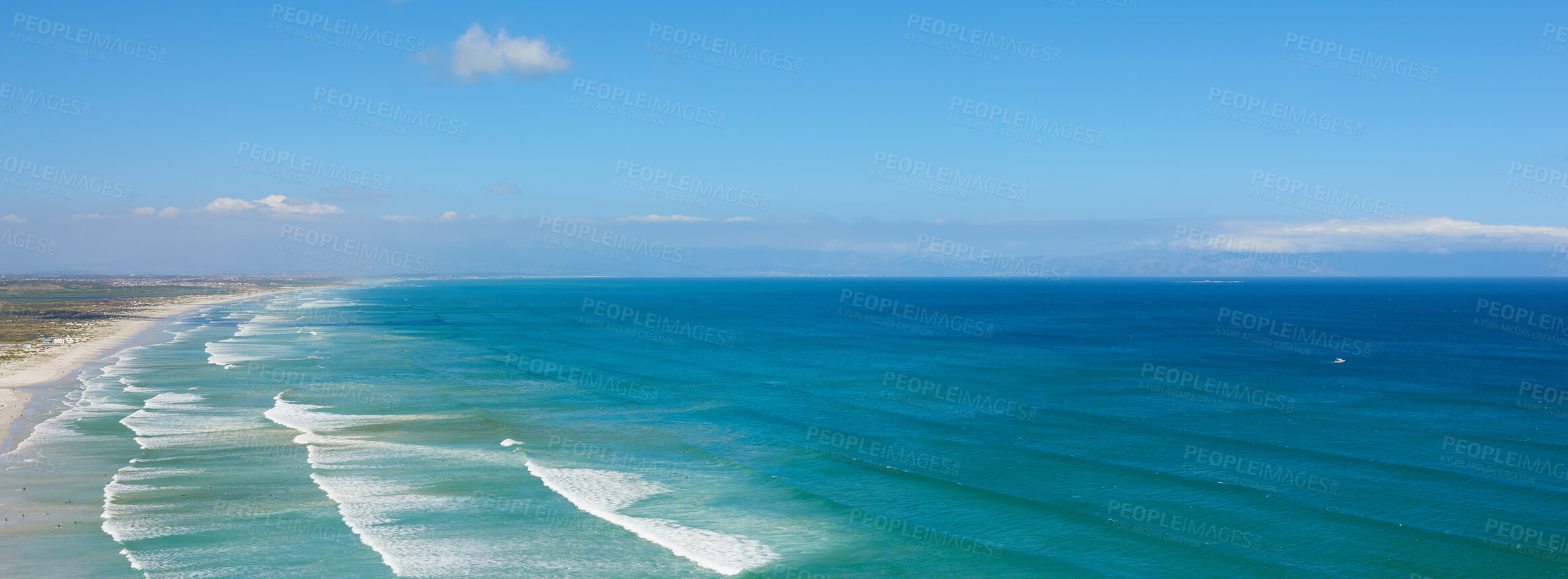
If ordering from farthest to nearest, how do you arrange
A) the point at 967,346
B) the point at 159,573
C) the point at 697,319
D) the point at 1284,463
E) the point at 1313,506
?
1. the point at 697,319
2. the point at 967,346
3. the point at 1284,463
4. the point at 1313,506
5. the point at 159,573

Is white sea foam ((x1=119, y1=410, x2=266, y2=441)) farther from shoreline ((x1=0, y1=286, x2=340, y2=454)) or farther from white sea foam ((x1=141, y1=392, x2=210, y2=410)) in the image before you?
shoreline ((x1=0, y1=286, x2=340, y2=454))

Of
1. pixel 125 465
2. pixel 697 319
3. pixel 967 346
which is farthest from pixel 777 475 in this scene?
pixel 697 319

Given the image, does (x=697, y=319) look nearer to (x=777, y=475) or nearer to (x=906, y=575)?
(x=777, y=475)

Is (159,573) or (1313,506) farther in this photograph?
(1313,506)

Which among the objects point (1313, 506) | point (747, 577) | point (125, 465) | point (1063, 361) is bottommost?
point (125, 465)
